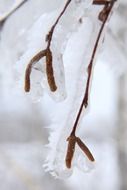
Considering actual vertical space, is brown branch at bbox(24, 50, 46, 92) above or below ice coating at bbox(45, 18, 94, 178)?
above

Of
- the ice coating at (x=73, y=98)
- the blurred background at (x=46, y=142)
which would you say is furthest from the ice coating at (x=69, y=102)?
the blurred background at (x=46, y=142)

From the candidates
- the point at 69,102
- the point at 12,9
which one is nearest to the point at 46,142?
the point at 12,9

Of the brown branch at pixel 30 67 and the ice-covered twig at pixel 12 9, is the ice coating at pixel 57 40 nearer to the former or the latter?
the brown branch at pixel 30 67

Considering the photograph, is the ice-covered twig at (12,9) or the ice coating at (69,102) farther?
the ice-covered twig at (12,9)

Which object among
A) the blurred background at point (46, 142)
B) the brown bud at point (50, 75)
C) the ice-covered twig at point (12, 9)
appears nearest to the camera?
the brown bud at point (50, 75)

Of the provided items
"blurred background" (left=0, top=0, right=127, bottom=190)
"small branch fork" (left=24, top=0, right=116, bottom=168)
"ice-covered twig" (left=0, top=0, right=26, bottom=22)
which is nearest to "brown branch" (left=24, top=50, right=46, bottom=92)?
"small branch fork" (left=24, top=0, right=116, bottom=168)

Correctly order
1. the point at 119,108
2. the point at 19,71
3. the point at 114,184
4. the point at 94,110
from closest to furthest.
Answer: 1. the point at 19,71
2. the point at 119,108
3. the point at 114,184
4. the point at 94,110

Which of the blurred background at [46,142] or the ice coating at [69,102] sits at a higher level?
the ice coating at [69,102]

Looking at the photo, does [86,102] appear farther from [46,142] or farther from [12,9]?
[46,142]

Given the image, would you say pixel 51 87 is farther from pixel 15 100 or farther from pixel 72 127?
pixel 15 100

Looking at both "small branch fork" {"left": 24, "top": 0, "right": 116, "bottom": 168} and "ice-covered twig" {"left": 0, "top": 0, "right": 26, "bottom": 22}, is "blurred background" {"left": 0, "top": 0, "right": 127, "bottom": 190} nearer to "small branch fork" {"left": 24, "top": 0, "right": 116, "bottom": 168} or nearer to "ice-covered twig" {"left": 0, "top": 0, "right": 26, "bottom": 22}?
"ice-covered twig" {"left": 0, "top": 0, "right": 26, "bottom": 22}

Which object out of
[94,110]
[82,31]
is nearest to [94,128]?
[94,110]
